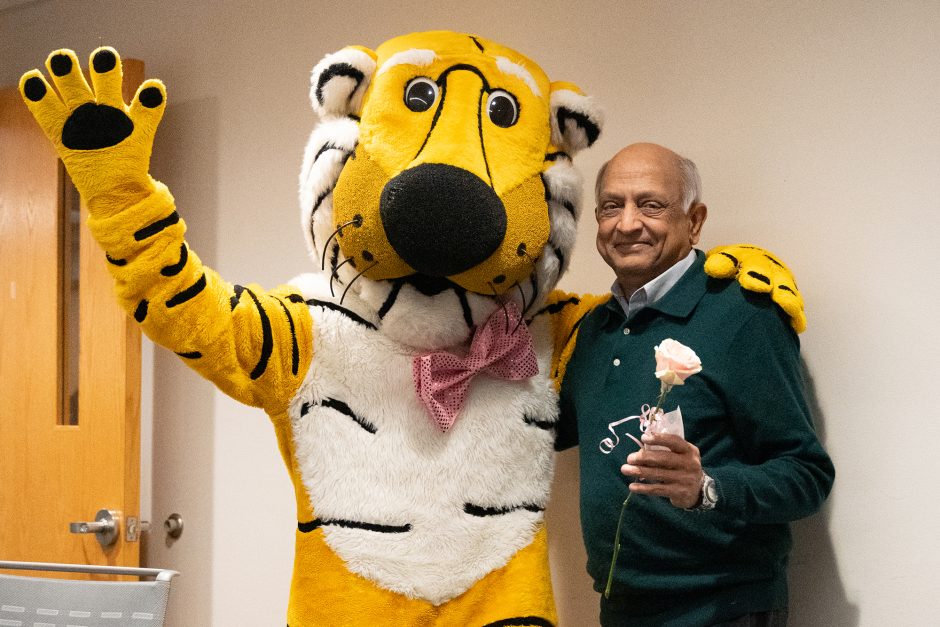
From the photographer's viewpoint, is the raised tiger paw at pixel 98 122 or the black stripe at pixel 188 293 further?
the black stripe at pixel 188 293

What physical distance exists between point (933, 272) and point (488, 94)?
2.84 feet

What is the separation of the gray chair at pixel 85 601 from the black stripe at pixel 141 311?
1.30 ft

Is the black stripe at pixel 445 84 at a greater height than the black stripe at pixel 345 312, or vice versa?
the black stripe at pixel 445 84

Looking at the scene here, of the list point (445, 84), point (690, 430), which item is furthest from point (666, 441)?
point (445, 84)

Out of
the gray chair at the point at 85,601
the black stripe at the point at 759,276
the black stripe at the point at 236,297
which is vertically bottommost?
the gray chair at the point at 85,601

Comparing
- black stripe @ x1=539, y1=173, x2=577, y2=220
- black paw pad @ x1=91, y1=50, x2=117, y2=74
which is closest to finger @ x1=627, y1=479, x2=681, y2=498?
black stripe @ x1=539, y1=173, x2=577, y2=220

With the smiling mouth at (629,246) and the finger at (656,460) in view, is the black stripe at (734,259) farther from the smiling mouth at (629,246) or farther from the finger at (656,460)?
the finger at (656,460)

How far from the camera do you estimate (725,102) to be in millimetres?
2012

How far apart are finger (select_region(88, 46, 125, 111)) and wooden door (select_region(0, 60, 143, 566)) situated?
110cm

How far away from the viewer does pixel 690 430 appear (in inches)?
65.5

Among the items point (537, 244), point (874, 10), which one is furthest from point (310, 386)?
point (874, 10)

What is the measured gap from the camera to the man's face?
176 cm

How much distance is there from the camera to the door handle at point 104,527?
8.03 ft

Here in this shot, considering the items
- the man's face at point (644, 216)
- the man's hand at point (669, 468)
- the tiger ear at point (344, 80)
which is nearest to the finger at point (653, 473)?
the man's hand at point (669, 468)
